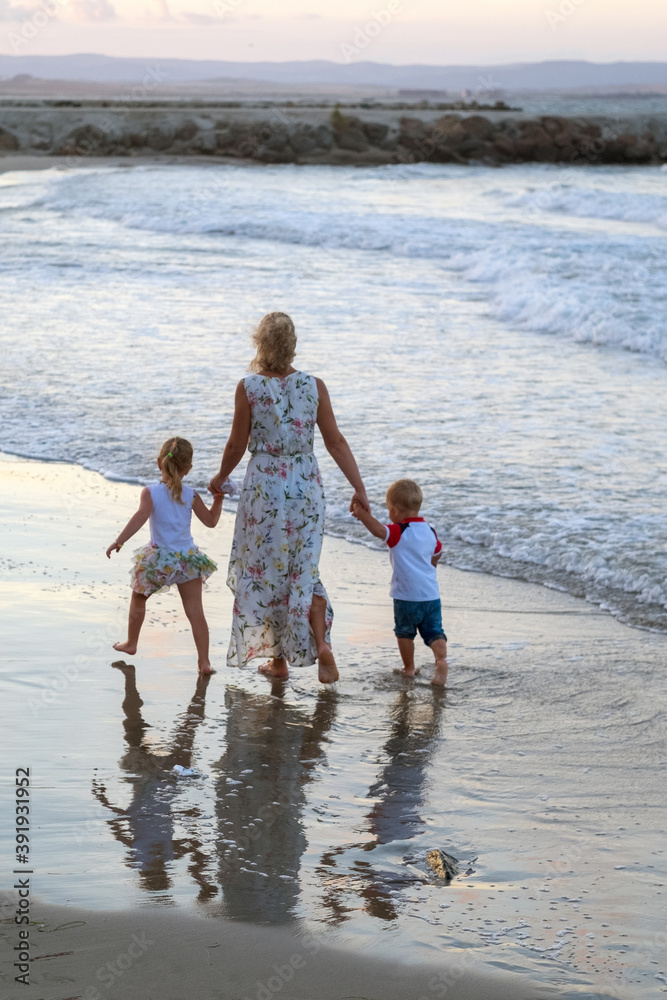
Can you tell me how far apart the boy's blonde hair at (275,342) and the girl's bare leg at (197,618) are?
0.90 m

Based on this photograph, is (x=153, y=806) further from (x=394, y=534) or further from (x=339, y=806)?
(x=394, y=534)

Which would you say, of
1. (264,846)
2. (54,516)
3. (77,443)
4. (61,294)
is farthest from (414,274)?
(264,846)

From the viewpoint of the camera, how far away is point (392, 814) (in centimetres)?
329

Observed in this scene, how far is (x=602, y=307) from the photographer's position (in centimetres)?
1330

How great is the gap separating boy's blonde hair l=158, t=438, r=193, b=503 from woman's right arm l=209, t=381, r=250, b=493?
13 centimetres

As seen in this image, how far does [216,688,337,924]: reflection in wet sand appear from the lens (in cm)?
280

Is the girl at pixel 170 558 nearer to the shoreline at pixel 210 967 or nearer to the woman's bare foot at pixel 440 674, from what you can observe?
the woman's bare foot at pixel 440 674

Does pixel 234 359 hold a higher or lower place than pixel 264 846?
higher

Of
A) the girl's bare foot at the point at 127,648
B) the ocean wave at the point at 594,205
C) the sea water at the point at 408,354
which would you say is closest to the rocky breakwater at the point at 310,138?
the ocean wave at the point at 594,205

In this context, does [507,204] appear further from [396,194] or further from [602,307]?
[602,307]

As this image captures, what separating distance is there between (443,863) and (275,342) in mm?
2095

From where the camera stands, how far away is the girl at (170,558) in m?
4.42

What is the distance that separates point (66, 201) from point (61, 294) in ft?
43.4

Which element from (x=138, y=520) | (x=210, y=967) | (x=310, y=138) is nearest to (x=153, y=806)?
(x=210, y=967)
